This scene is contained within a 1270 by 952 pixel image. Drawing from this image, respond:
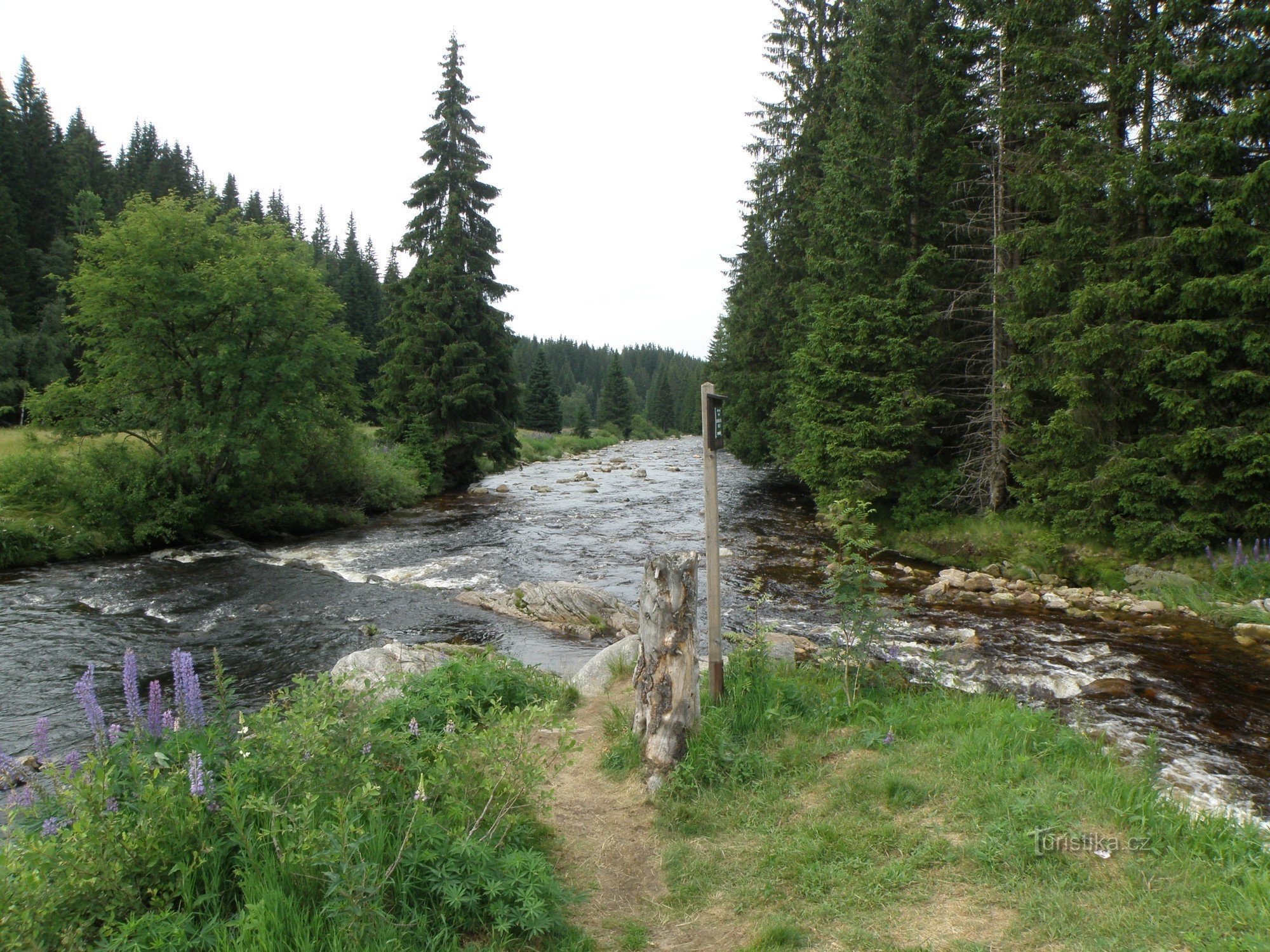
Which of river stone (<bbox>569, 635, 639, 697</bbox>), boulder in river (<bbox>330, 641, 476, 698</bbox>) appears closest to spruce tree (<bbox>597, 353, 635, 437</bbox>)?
boulder in river (<bbox>330, 641, 476, 698</bbox>)

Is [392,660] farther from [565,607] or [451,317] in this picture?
[451,317]

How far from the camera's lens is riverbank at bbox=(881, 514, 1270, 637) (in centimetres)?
1089

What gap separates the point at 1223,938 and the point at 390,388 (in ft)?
97.1

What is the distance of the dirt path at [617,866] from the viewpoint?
373 centimetres

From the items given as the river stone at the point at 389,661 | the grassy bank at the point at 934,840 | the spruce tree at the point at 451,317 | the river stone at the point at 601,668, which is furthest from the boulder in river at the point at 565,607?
the spruce tree at the point at 451,317

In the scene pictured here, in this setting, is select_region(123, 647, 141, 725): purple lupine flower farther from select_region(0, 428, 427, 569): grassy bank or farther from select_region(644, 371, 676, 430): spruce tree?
select_region(644, 371, 676, 430): spruce tree

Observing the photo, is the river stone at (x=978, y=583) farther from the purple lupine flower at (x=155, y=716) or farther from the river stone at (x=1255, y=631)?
the purple lupine flower at (x=155, y=716)

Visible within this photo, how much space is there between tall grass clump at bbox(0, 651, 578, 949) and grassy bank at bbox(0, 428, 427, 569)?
47.5 ft

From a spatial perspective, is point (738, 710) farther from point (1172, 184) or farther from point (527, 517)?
point (527, 517)

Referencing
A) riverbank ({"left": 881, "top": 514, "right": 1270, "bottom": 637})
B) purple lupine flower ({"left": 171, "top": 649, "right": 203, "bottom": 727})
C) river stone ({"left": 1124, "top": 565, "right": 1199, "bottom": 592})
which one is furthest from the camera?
river stone ({"left": 1124, "top": 565, "right": 1199, "bottom": 592})

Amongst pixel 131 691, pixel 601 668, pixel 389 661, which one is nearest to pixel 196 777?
pixel 131 691

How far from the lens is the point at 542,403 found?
7375 centimetres

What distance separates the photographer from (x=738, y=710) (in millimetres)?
5746

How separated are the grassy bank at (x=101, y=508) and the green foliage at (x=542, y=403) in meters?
53.2
